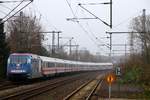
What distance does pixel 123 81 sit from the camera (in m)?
42.8

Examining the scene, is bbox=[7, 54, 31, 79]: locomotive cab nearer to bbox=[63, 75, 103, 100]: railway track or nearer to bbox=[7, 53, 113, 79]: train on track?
bbox=[7, 53, 113, 79]: train on track

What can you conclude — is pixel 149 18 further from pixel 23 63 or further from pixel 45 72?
pixel 23 63

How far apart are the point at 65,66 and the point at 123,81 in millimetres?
28438

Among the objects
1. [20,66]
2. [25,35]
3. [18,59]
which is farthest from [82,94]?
[25,35]

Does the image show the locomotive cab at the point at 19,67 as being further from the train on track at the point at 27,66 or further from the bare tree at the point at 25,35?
the bare tree at the point at 25,35

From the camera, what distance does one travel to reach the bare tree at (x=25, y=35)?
182ft

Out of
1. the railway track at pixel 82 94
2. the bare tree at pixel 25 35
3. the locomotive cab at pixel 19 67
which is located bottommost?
the railway track at pixel 82 94

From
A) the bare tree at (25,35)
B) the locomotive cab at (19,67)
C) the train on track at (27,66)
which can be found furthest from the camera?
the bare tree at (25,35)

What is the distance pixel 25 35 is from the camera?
56594 millimetres

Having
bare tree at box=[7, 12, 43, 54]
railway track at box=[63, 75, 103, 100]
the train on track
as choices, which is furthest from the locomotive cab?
bare tree at box=[7, 12, 43, 54]

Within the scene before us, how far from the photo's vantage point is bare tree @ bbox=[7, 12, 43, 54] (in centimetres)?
5553

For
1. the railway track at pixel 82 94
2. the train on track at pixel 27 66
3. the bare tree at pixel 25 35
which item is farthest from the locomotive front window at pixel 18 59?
the bare tree at pixel 25 35

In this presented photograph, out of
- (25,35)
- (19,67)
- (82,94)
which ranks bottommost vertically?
(82,94)

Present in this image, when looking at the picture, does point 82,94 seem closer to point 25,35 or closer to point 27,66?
point 27,66
